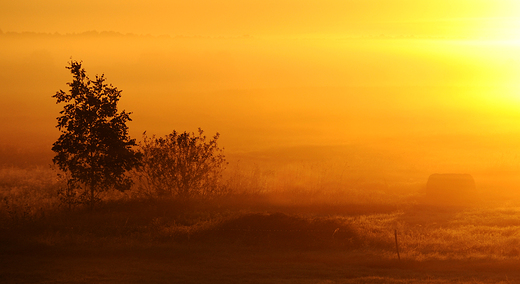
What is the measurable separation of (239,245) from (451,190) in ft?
82.6

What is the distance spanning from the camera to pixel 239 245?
2230 centimetres

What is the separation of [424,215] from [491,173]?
27.7m

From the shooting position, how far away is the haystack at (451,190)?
137 ft

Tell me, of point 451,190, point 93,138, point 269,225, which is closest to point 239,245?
point 269,225

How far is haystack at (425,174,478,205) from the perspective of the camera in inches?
1640

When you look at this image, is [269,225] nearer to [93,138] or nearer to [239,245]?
[239,245]

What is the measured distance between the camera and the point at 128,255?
2030cm

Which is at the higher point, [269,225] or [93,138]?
[93,138]

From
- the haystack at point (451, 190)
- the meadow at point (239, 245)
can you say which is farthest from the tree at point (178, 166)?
the haystack at point (451, 190)

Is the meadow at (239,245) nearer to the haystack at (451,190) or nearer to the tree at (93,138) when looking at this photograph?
the tree at (93,138)

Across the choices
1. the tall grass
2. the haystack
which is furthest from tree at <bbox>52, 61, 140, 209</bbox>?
the haystack

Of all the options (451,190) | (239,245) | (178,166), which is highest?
(178,166)

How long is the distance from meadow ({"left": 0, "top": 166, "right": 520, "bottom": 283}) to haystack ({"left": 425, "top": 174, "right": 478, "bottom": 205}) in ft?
28.9

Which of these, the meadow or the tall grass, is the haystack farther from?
the meadow
